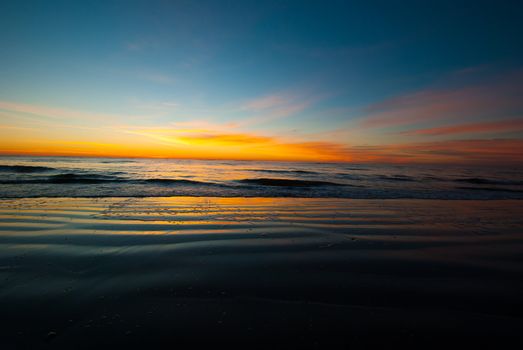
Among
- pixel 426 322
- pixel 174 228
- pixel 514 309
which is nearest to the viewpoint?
pixel 426 322

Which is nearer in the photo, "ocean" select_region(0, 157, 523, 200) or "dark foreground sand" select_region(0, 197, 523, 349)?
"dark foreground sand" select_region(0, 197, 523, 349)

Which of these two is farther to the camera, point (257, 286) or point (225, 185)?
point (225, 185)

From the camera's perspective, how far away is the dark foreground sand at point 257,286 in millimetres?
2238

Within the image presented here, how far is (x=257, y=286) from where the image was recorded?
3.14 meters

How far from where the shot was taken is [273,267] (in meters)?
3.74

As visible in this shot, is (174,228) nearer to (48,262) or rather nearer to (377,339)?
(48,262)

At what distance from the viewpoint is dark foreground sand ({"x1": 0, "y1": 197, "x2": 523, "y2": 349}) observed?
2238 millimetres

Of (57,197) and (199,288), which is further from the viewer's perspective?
(57,197)

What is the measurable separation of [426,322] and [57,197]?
14.7 m

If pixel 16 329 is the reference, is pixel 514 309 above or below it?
above

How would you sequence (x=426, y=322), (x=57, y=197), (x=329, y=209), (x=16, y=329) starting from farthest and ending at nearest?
(x=57, y=197) → (x=329, y=209) → (x=426, y=322) → (x=16, y=329)

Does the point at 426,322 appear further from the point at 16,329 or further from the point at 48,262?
the point at 48,262

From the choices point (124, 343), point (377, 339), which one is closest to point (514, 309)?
point (377, 339)

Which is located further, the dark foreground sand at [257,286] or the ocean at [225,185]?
the ocean at [225,185]
